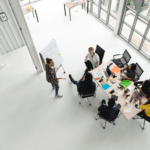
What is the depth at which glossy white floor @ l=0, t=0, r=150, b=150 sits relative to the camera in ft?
12.8

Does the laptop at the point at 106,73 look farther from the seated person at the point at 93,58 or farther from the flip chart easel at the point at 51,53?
the flip chart easel at the point at 51,53

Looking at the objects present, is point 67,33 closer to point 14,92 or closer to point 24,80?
point 24,80

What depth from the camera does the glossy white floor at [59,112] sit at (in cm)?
390

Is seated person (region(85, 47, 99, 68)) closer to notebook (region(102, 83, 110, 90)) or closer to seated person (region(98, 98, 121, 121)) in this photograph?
notebook (region(102, 83, 110, 90))

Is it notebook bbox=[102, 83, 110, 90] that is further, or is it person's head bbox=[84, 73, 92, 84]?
notebook bbox=[102, 83, 110, 90]

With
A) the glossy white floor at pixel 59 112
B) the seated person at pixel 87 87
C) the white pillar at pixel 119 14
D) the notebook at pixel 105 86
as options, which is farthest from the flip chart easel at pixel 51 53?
the white pillar at pixel 119 14

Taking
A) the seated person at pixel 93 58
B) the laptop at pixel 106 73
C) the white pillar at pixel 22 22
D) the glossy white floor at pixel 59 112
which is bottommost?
the glossy white floor at pixel 59 112

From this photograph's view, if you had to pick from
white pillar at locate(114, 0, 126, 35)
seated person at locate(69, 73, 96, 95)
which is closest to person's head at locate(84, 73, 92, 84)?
seated person at locate(69, 73, 96, 95)

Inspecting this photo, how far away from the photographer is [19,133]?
13.6ft

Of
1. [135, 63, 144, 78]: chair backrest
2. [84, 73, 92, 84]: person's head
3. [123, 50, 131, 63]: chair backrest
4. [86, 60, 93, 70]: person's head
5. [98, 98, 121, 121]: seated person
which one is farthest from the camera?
[123, 50, 131, 63]: chair backrest

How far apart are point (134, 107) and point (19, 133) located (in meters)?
3.38

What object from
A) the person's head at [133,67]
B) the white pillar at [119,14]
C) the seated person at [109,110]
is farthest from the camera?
the white pillar at [119,14]

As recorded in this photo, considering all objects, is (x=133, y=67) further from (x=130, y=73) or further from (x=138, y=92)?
(x=138, y=92)

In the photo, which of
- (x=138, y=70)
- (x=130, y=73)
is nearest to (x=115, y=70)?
(x=130, y=73)
